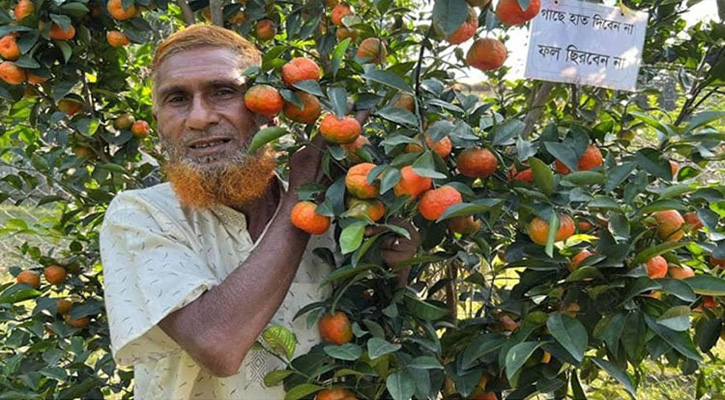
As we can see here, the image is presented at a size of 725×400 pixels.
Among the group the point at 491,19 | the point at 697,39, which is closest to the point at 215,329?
the point at 491,19

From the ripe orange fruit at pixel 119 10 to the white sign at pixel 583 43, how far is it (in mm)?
859

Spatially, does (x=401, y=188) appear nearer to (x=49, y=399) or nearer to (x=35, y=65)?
(x=35, y=65)

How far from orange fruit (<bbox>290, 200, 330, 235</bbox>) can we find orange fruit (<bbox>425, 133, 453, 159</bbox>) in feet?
0.64

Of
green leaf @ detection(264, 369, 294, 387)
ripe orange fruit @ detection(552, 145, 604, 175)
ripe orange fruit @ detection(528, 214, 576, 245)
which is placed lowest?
green leaf @ detection(264, 369, 294, 387)

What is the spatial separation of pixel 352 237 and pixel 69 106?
45.1 inches

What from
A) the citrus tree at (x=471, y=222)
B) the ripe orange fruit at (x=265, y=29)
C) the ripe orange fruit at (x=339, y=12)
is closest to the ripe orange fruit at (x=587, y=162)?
the citrus tree at (x=471, y=222)

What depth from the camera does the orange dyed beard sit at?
1.24m

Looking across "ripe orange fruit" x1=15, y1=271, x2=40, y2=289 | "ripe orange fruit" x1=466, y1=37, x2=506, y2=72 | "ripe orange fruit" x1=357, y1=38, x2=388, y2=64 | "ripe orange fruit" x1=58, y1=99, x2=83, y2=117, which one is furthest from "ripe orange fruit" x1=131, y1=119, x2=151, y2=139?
"ripe orange fruit" x1=466, y1=37, x2=506, y2=72

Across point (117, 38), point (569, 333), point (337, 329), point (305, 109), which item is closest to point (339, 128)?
point (305, 109)

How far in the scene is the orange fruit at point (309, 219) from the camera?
1.07 metres

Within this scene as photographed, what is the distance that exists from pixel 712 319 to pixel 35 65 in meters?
1.42

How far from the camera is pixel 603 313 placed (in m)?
0.97

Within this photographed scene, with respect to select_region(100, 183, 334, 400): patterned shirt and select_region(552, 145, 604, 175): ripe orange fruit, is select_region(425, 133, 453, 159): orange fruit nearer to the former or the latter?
select_region(552, 145, 604, 175): ripe orange fruit

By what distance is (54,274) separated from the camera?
1773 millimetres
